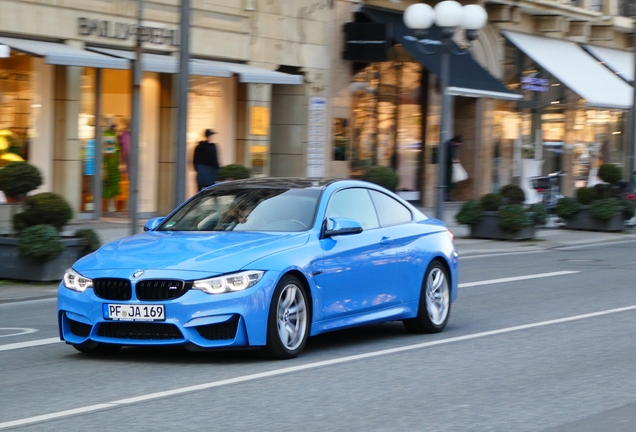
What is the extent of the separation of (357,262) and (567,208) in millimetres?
17618

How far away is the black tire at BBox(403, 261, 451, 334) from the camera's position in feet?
34.7

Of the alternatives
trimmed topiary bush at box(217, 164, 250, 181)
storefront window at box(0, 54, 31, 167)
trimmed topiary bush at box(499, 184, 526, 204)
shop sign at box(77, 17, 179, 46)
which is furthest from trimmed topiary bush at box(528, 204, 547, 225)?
storefront window at box(0, 54, 31, 167)

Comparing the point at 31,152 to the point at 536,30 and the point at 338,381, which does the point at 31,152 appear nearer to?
the point at 338,381

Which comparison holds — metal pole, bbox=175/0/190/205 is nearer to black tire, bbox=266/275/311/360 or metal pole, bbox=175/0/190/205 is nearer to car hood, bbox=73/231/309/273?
car hood, bbox=73/231/309/273

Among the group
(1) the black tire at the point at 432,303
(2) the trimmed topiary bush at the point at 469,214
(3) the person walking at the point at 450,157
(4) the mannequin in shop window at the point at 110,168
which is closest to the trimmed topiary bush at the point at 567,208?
(3) the person walking at the point at 450,157

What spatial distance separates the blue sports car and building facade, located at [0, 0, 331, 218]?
880cm

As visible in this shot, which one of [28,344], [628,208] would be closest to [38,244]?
[28,344]

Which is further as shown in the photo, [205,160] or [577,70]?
[577,70]

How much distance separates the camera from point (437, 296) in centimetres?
1086

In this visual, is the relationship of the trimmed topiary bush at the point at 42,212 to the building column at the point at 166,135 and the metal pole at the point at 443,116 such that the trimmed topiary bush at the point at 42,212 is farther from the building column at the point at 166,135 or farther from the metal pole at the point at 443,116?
the building column at the point at 166,135

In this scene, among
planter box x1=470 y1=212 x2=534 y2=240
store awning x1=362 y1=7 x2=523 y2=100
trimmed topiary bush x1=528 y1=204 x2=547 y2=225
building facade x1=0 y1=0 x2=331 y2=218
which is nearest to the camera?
building facade x1=0 y1=0 x2=331 y2=218

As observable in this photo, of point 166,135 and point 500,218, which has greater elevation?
point 166,135

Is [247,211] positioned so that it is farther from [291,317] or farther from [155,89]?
[155,89]

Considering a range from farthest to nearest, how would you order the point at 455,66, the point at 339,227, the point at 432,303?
the point at 455,66
the point at 432,303
the point at 339,227
